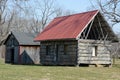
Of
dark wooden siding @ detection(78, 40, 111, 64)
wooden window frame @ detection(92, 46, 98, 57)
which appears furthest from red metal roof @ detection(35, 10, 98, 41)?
wooden window frame @ detection(92, 46, 98, 57)

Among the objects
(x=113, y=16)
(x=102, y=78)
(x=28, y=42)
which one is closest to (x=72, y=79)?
(x=102, y=78)

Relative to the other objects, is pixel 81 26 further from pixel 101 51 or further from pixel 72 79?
pixel 72 79

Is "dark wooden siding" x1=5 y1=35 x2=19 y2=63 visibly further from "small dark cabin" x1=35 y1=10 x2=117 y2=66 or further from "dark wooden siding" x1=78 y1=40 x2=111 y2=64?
"dark wooden siding" x1=78 y1=40 x2=111 y2=64

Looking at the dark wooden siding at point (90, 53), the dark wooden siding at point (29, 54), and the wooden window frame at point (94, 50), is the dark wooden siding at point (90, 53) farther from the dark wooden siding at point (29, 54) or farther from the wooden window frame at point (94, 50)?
the dark wooden siding at point (29, 54)

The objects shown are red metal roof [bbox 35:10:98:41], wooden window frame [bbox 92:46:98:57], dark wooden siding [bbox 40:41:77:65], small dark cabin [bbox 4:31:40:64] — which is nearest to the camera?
red metal roof [bbox 35:10:98:41]

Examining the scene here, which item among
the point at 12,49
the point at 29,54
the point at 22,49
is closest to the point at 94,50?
the point at 22,49

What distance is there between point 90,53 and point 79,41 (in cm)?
209

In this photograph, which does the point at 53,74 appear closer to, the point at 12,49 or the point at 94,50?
the point at 94,50

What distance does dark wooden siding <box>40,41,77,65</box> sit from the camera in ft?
120

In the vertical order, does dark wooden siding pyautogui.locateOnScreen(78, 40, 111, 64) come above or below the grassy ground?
above

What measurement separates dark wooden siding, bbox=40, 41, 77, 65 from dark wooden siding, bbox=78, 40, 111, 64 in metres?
0.66

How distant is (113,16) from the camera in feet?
142

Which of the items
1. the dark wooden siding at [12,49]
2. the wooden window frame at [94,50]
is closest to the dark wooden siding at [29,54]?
the dark wooden siding at [12,49]

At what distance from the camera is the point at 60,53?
1492 inches
